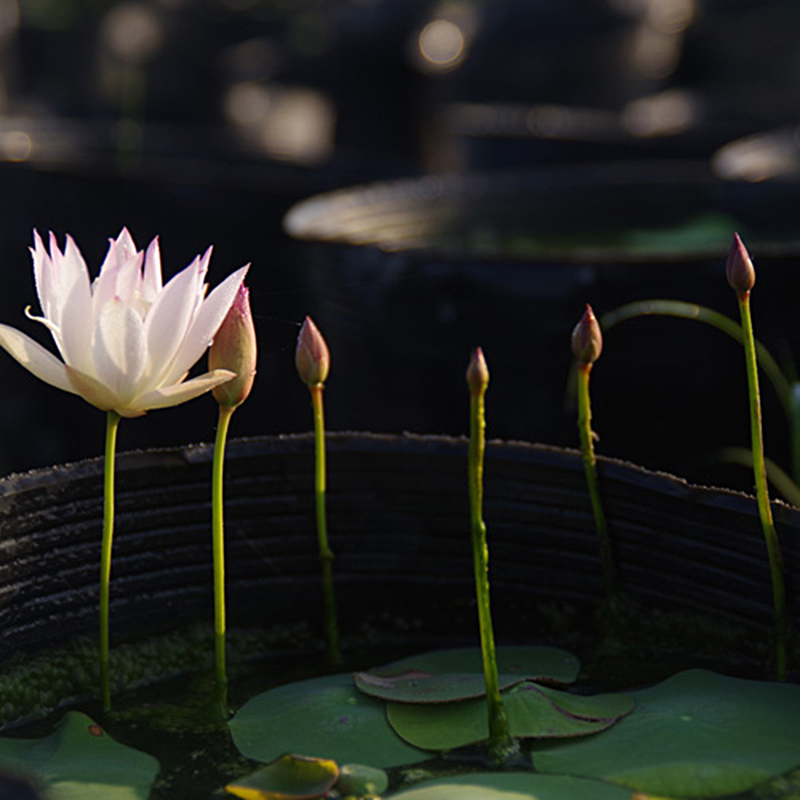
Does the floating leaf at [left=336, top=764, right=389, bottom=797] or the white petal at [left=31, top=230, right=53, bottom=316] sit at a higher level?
the white petal at [left=31, top=230, right=53, bottom=316]

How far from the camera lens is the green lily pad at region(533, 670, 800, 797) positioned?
28.4 inches

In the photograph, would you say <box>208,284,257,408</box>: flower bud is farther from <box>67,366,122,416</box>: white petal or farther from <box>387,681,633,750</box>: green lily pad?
<box>387,681,633,750</box>: green lily pad

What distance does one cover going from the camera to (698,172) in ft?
6.75

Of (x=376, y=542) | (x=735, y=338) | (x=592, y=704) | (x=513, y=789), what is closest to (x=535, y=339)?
(x=735, y=338)

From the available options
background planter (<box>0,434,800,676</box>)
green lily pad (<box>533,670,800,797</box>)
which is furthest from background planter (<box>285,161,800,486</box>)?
green lily pad (<box>533,670,800,797</box>)

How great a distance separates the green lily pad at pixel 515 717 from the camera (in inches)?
30.8

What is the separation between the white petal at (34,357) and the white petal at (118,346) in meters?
0.03

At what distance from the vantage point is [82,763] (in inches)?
30.7

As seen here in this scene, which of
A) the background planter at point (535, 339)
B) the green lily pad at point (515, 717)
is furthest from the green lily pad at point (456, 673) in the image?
the background planter at point (535, 339)

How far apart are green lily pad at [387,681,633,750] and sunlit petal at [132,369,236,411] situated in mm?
244

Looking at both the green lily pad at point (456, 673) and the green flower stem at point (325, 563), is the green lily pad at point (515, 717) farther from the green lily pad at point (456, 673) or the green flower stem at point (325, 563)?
the green flower stem at point (325, 563)

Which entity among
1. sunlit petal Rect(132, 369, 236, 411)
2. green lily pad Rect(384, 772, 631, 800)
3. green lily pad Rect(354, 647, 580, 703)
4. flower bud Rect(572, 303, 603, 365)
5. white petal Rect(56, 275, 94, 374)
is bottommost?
green lily pad Rect(384, 772, 631, 800)

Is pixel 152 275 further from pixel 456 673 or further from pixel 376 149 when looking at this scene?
pixel 376 149

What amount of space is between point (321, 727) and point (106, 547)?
19cm
